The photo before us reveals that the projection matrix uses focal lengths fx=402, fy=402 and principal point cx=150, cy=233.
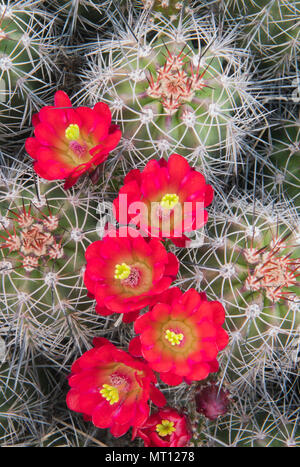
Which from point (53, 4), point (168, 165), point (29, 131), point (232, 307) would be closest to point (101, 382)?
point (232, 307)

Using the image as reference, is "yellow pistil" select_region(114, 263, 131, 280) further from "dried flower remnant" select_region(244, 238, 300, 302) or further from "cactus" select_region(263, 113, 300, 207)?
"cactus" select_region(263, 113, 300, 207)

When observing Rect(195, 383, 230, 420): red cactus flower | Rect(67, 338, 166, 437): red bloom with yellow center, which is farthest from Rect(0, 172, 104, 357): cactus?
Rect(195, 383, 230, 420): red cactus flower

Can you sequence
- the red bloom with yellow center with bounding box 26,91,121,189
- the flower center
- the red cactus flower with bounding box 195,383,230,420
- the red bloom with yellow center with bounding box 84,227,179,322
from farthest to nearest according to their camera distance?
the red cactus flower with bounding box 195,383,230,420 < the flower center < the red bloom with yellow center with bounding box 26,91,121,189 < the red bloom with yellow center with bounding box 84,227,179,322

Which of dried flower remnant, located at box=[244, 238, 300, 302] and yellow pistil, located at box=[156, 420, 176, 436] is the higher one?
dried flower remnant, located at box=[244, 238, 300, 302]

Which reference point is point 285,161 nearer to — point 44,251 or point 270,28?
point 270,28

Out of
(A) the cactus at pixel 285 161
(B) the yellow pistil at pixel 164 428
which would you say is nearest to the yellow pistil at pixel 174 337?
(B) the yellow pistil at pixel 164 428

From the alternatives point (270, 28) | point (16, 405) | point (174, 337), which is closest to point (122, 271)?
point (174, 337)
